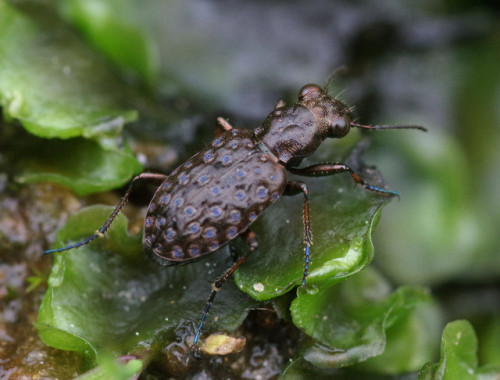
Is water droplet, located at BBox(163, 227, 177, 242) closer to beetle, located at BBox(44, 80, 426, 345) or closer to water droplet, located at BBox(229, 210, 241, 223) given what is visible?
beetle, located at BBox(44, 80, 426, 345)

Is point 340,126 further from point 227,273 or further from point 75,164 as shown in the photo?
point 75,164

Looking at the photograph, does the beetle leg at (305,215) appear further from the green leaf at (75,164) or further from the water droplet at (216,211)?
the green leaf at (75,164)

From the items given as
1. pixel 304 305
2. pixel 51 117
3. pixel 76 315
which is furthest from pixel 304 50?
pixel 76 315

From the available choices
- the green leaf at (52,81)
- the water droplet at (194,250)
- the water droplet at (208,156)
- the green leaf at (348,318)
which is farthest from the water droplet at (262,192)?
the green leaf at (52,81)

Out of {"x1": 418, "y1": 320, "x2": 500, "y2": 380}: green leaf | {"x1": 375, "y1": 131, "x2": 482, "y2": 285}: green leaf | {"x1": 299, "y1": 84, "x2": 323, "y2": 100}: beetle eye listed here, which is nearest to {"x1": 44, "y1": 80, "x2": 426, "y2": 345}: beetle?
{"x1": 299, "y1": 84, "x2": 323, "y2": 100}: beetle eye

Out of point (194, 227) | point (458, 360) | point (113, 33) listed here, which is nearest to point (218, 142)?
point (194, 227)

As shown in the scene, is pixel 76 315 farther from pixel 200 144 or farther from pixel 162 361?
pixel 200 144
